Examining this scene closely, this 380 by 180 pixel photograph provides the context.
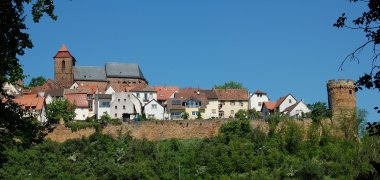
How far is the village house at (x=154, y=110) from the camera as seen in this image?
71.9 metres

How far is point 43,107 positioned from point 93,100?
6.13 meters

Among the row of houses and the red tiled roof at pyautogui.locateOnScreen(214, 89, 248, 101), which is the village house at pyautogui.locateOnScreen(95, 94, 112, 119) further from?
the red tiled roof at pyautogui.locateOnScreen(214, 89, 248, 101)

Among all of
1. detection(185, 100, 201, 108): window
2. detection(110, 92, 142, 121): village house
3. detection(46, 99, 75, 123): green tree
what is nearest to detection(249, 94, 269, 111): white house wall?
detection(185, 100, 201, 108): window

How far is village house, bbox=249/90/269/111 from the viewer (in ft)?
253

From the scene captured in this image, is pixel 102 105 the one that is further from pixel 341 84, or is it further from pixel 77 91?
pixel 341 84

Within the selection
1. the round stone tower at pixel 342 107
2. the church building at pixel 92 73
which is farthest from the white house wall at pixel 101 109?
the round stone tower at pixel 342 107

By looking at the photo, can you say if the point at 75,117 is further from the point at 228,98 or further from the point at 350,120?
the point at 350,120

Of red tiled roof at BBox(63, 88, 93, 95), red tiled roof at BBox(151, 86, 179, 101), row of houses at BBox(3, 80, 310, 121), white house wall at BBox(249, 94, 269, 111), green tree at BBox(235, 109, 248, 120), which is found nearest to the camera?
green tree at BBox(235, 109, 248, 120)

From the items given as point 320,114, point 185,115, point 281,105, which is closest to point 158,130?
point 185,115

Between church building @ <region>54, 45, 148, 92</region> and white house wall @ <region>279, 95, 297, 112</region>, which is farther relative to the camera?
→ church building @ <region>54, 45, 148, 92</region>

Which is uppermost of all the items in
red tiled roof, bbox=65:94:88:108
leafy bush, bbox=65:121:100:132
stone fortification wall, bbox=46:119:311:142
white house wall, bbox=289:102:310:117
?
red tiled roof, bbox=65:94:88:108

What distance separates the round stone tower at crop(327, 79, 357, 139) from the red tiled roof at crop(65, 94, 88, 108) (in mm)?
27933

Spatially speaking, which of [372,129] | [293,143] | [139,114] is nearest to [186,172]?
[293,143]

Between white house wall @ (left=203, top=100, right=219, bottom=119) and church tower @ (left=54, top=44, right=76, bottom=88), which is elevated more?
church tower @ (left=54, top=44, right=76, bottom=88)
